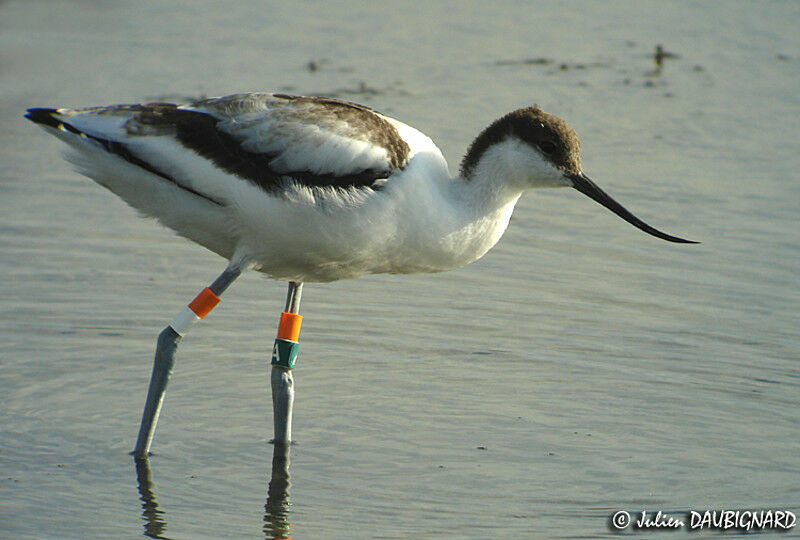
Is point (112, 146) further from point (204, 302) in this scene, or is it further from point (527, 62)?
point (527, 62)

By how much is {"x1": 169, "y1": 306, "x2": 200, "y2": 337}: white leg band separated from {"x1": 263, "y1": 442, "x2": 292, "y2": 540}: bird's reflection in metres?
0.64

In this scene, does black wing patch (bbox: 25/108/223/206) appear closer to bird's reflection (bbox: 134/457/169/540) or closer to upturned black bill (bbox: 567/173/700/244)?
bird's reflection (bbox: 134/457/169/540)

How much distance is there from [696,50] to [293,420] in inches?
308

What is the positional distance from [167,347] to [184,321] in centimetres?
14

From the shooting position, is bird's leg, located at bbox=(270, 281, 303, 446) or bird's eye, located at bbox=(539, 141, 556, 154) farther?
bird's leg, located at bbox=(270, 281, 303, 446)

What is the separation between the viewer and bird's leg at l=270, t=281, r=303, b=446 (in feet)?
18.8

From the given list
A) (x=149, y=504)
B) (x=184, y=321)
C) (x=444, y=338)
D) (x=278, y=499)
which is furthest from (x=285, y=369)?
(x=444, y=338)

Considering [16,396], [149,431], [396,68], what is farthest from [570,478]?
[396,68]

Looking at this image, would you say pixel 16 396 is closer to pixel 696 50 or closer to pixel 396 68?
pixel 396 68

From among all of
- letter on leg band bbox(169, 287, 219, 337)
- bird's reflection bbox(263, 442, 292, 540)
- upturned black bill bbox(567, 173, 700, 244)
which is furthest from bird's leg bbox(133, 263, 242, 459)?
upturned black bill bbox(567, 173, 700, 244)

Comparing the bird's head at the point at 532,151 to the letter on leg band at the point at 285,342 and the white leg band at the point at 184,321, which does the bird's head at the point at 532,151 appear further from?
the white leg band at the point at 184,321

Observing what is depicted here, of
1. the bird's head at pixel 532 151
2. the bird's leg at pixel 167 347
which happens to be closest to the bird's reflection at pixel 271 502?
the bird's leg at pixel 167 347

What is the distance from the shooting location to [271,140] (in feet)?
17.2

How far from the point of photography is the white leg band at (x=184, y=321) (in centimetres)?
557
